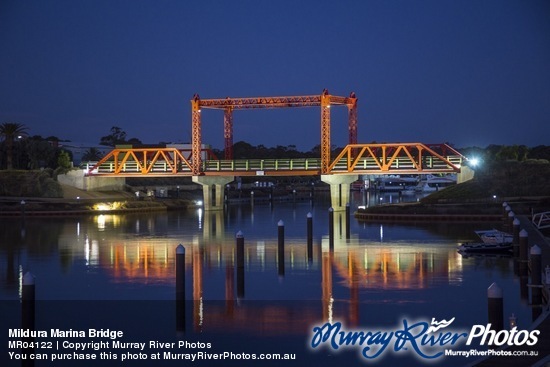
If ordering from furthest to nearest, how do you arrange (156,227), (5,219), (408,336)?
1. (5,219)
2. (156,227)
3. (408,336)

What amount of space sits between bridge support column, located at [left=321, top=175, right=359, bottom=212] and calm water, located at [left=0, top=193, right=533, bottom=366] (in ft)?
76.9

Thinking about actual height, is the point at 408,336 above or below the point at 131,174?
below

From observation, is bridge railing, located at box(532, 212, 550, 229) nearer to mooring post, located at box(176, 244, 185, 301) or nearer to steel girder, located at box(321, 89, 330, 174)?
mooring post, located at box(176, 244, 185, 301)

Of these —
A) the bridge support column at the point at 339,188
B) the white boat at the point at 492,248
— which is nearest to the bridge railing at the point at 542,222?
the white boat at the point at 492,248

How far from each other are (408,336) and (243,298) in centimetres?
766

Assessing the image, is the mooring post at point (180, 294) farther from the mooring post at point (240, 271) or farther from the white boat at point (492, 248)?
the white boat at point (492, 248)

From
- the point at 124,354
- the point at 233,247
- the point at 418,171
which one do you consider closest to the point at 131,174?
the point at 418,171

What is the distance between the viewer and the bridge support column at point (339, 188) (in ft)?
249

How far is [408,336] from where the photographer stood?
2080 centimetres

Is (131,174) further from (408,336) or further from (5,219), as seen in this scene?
(408,336)

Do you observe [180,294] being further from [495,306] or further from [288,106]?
[288,106]

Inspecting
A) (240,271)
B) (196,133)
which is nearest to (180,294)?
(240,271)

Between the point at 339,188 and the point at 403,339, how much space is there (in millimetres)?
57070

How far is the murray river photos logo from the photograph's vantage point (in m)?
19.8
